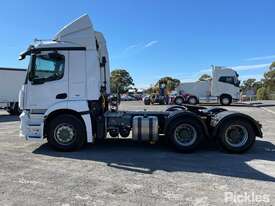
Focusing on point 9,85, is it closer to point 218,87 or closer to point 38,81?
point 38,81

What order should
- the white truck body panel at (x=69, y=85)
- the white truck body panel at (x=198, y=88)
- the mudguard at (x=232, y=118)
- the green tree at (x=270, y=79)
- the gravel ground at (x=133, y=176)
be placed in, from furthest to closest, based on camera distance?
the green tree at (x=270, y=79) < the white truck body panel at (x=198, y=88) < the white truck body panel at (x=69, y=85) < the mudguard at (x=232, y=118) < the gravel ground at (x=133, y=176)

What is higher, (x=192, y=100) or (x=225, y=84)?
(x=225, y=84)

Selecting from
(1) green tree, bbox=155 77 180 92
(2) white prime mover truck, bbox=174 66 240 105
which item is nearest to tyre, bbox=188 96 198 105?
(2) white prime mover truck, bbox=174 66 240 105

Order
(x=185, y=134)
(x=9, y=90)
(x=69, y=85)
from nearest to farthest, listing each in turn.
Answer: (x=185, y=134) → (x=69, y=85) → (x=9, y=90)

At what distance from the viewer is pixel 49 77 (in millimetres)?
9133

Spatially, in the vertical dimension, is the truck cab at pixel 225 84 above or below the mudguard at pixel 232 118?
above

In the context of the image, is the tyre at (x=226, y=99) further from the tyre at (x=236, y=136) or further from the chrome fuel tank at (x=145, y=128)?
the chrome fuel tank at (x=145, y=128)

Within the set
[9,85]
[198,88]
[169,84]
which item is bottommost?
Result: [9,85]

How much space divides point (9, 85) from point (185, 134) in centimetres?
2164

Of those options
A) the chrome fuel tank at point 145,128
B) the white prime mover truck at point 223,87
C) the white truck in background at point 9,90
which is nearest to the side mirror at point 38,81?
the chrome fuel tank at point 145,128

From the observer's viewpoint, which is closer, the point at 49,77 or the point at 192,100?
the point at 49,77

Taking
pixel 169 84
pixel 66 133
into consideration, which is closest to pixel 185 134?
pixel 66 133

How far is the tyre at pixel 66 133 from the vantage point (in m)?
8.95

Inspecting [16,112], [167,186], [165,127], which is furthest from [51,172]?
[16,112]
